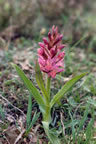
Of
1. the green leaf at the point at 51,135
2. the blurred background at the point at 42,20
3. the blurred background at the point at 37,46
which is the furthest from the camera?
the blurred background at the point at 42,20

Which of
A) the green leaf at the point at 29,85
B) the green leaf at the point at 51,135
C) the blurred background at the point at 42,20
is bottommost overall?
the green leaf at the point at 51,135

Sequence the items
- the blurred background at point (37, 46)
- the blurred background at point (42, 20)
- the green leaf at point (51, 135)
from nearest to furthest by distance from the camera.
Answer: the green leaf at point (51, 135)
the blurred background at point (37, 46)
the blurred background at point (42, 20)

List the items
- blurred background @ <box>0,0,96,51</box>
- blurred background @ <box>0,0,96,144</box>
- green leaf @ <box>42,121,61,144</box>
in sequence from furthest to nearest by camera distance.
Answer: blurred background @ <box>0,0,96,51</box>, blurred background @ <box>0,0,96,144</box>, green leaf @ <box>42,121,61,144</box>

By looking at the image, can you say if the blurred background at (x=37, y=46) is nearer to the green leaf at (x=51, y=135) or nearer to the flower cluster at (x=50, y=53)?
the green leaf at (x=51, y=135)

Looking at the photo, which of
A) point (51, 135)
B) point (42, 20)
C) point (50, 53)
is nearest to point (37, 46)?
point (42, 20)

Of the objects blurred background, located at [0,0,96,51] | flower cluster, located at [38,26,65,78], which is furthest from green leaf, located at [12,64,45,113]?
blurred background, located at [0,0,96,51]

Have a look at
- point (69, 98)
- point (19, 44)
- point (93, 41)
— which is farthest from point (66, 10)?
point (69, 98)

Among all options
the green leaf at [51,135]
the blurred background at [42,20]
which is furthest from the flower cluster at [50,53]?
the blurred background at [42,20]

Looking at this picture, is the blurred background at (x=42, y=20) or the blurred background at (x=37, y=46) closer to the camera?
the blurred background at (x=37, y=46)

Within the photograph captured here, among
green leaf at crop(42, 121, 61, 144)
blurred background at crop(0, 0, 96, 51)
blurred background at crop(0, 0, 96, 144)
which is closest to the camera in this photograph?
green leaf at crop(42, 121, 61, 144)

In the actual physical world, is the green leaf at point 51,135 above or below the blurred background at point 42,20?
below

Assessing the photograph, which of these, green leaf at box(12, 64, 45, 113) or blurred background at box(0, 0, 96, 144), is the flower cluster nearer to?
green leaf at box(12, 64, 45, 113)
